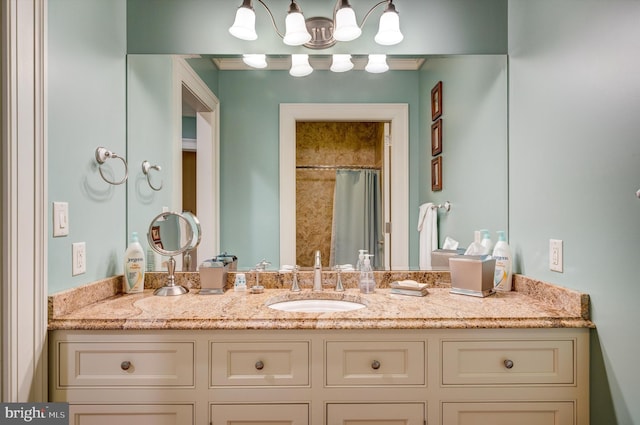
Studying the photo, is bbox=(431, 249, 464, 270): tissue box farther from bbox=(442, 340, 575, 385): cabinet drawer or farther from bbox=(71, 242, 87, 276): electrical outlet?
bbox=(71, 242, 87, 276): electrical outlet

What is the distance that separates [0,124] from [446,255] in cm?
170

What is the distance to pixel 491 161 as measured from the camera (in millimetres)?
1696

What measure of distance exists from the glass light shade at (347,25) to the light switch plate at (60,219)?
49.3 inches

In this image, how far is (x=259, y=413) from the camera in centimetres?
115

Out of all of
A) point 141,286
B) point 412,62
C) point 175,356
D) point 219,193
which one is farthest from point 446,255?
point 141,286

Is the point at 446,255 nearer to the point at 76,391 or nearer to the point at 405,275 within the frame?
the point at 405,275

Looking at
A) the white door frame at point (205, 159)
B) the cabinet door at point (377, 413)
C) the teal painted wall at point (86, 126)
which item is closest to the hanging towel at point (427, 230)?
the cabinet door at point (377, 413)

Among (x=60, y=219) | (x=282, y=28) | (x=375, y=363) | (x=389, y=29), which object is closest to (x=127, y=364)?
(x=60, y=219)

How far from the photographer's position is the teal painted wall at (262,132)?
1.73 m

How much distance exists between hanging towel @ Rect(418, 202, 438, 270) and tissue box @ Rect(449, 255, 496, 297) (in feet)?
0.67

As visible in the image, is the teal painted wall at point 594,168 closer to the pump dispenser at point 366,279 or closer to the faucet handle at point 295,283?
the pump dispenser at point 366,279

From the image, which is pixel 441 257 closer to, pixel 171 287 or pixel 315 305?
pixel 315 305

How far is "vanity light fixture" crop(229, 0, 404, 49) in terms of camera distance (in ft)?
5.11

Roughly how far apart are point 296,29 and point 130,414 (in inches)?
61.0
